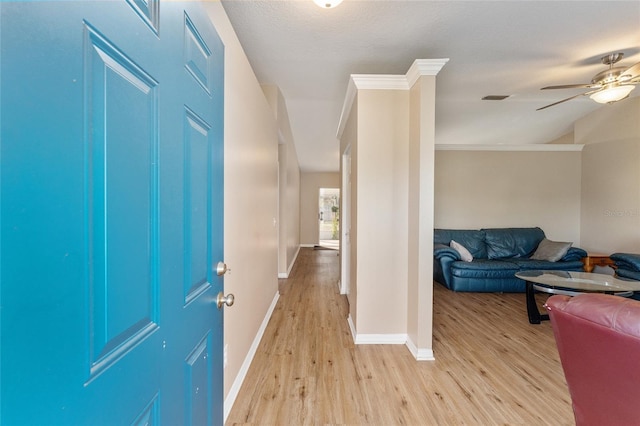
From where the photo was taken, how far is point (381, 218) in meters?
2.56

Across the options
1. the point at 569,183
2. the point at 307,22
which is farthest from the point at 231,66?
the point at 569,183

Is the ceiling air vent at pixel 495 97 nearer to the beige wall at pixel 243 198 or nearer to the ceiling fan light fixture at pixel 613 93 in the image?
the ceiling fan light fixture at pixel 613 93

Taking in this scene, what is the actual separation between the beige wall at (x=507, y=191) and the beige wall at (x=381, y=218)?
2807 mm

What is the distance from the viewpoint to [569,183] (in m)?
4.93

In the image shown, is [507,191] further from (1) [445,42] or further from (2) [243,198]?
(2) [243,198]

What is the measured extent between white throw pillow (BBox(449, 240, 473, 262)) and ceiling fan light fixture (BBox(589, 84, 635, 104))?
2431 mm

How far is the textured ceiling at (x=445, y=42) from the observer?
2006mm

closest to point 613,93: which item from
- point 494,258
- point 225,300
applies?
point 494,258

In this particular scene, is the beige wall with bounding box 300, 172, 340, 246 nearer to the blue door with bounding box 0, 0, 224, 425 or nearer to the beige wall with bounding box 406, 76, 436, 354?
the beige wall with bounding box 406, 76, 436, 354

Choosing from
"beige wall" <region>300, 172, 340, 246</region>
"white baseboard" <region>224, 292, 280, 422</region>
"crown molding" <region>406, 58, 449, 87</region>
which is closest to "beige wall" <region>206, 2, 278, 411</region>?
"white baseboard" <region>224, 292, 280, 422</region>

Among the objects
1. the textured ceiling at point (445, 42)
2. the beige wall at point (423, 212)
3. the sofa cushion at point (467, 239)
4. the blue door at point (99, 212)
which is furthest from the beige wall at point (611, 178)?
the blue door at point (99, 212)

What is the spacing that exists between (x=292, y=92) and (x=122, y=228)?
3429mm

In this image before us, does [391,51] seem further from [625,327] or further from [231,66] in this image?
[625,327]

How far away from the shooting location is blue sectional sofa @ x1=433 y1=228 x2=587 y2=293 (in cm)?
398
